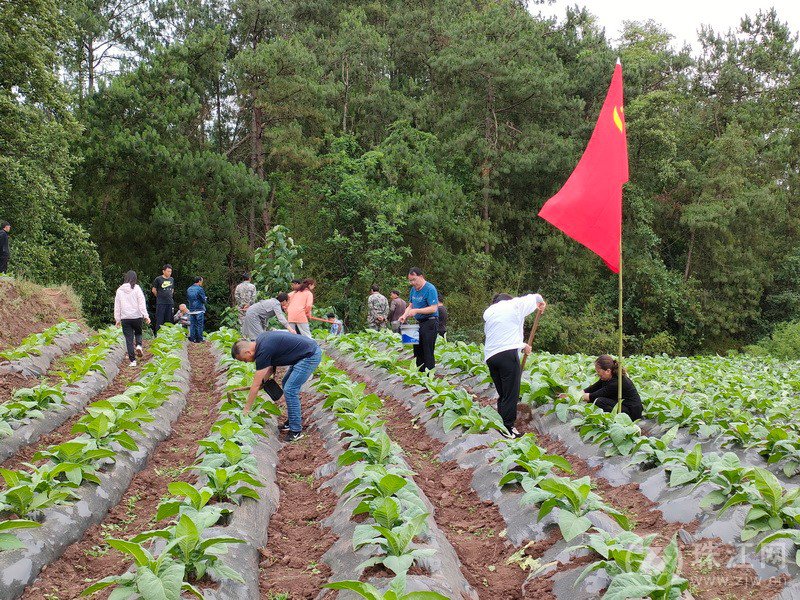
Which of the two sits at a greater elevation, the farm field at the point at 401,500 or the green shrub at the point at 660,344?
the farm field at the point at 401,500

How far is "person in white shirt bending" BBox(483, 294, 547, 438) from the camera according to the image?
7.43 m

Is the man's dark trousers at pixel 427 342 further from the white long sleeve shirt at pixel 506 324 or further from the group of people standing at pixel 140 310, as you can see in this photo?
the group of people standing at pixel 140 310

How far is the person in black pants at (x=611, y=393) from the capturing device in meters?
7.82

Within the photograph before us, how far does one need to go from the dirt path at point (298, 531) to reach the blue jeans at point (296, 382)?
344mm

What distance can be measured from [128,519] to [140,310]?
722 cm

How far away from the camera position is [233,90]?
3158 cm

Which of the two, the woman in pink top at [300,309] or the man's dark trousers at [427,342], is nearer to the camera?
the man's dark trousers at [427,342]

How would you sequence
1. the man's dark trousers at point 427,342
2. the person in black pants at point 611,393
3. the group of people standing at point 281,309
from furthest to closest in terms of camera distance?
1. the group of people standing at point 281,309
2. the man's dark trousers at point 427,342
3. the person in black pants at point 611,393

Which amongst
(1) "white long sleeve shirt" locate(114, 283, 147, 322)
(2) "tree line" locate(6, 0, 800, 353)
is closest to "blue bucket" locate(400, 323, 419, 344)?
(1) "white long sleeve shirt" locate(114, 283, 147, 322)

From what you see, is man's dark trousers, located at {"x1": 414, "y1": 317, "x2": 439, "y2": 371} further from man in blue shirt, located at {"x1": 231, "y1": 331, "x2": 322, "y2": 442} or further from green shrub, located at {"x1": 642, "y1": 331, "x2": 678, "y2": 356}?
green shrub, located at {"x1": 642, "y1": 331, "x2": 678, "y2": 356}

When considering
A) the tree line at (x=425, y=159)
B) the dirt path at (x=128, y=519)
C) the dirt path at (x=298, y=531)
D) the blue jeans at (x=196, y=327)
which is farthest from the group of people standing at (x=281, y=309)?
the tree line at (x=425, y=159)

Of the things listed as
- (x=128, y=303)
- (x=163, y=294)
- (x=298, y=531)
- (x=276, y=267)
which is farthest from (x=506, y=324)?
(x=276, y=267)

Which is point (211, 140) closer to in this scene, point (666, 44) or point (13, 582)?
point (666, 44)

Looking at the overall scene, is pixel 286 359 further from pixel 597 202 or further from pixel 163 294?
pixel 163 294
